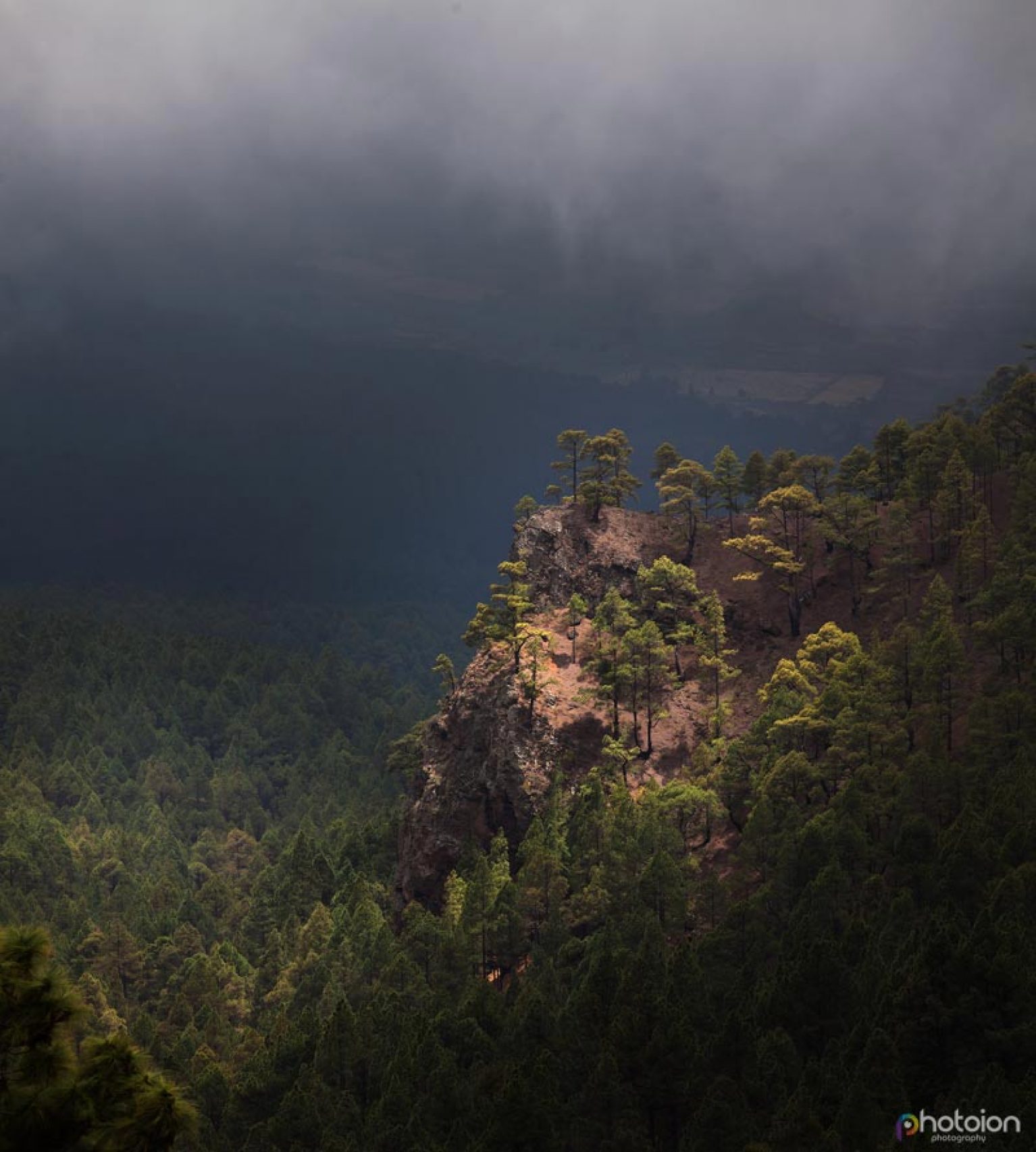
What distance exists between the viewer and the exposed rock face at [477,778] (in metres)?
93.7

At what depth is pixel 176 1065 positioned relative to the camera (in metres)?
70.6

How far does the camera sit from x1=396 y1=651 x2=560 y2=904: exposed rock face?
93.7m

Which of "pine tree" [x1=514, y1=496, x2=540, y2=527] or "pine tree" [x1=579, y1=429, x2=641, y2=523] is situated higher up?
"pine tree" [x1=579, y1=429, x2=641, y2=523]

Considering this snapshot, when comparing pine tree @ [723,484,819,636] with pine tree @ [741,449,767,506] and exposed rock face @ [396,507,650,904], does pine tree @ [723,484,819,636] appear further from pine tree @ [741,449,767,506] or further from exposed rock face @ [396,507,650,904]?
exposed rock face @ [396,507,650,904]

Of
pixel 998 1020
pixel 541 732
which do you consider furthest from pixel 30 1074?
pixel 541 732

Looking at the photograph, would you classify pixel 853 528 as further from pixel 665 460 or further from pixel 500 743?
pixel 500 743

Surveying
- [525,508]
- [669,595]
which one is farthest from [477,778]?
[525,508]

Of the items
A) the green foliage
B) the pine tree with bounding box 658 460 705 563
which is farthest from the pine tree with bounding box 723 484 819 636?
the green foliage

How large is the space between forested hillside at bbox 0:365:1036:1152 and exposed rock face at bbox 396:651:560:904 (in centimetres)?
33

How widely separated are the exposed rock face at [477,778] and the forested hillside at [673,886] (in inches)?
13.1

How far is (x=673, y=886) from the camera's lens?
70000mm

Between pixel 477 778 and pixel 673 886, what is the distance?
3027cm

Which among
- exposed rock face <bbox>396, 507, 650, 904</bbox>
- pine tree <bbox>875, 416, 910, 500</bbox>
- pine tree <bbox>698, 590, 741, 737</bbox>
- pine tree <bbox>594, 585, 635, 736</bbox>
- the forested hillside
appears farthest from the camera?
pine tree <bbox>875, 416, 910, 500</bbox>

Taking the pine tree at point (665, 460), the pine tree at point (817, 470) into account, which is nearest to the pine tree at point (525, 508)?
the pine tree at point (665, 460)
